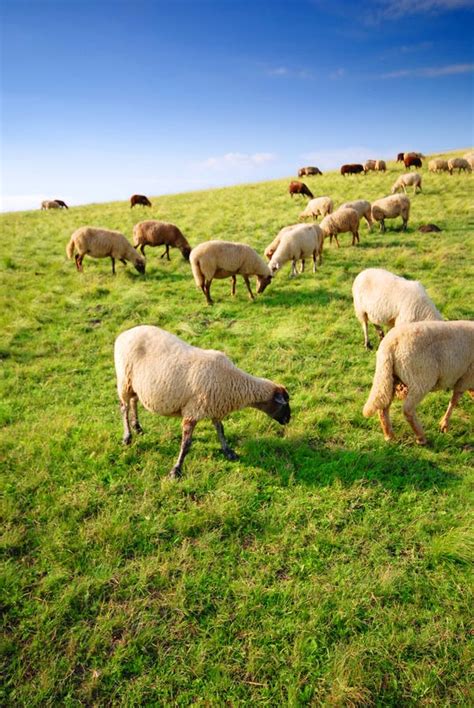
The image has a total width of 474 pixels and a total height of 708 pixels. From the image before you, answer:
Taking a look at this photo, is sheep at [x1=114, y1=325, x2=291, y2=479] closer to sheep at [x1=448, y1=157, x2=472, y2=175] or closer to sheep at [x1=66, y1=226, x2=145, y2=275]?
sheep at [x1=66, y1=226, x2=145, y2=275]

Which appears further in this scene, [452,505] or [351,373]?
[351,373]

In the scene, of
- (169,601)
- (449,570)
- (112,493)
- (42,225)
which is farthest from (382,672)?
(42,225)

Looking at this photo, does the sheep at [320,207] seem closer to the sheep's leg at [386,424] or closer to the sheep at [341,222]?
the sheep at [341,222]

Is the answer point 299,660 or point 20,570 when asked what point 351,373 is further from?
point 20,570

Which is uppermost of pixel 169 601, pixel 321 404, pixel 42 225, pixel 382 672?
pixel 42 225

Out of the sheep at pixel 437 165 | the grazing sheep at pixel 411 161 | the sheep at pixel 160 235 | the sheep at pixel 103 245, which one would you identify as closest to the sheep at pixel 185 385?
the sheep at pixel 103 245

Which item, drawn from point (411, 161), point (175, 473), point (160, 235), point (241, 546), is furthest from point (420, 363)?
point (411, 161)

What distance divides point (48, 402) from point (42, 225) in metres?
17.8

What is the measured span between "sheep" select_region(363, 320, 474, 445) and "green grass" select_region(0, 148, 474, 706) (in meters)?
0.61

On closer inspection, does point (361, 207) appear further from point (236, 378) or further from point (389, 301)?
point (236, 378)

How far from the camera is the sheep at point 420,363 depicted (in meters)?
5.14

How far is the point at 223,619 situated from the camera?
333 centimetres

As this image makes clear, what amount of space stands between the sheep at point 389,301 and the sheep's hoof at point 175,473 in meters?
4.63

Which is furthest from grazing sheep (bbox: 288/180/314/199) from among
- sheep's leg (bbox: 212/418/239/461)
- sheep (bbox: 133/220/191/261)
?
sheep's leg (bbox: 212/418/239/461)
